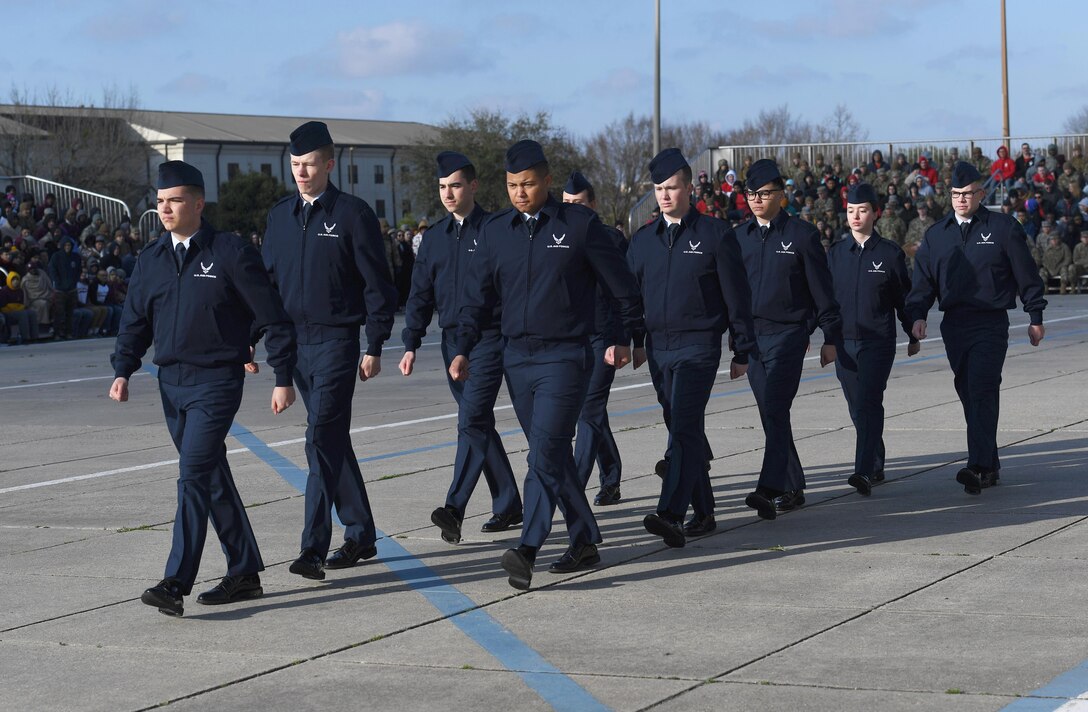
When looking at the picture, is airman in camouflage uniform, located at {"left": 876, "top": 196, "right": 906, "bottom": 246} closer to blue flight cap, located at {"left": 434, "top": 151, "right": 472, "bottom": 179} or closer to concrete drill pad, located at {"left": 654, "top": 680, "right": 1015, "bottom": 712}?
blue flight cap, located at {"left": 434, "top": 151, "right": 472, "bottom": 179}

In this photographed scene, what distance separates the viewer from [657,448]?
12.0m

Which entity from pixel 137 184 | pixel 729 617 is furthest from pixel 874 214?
pixel 137 184

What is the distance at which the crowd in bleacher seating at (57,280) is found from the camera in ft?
87.3

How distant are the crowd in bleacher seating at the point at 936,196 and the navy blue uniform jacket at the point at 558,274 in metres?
28.7

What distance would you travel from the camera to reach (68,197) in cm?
3997

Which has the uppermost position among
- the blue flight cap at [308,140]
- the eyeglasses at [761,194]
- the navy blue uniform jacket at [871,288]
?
the blue flight cap at [308,140]

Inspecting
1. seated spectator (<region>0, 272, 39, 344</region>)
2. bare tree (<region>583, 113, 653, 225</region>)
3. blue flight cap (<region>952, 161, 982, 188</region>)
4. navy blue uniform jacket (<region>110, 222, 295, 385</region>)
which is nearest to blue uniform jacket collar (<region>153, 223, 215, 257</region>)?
navy blue uniform jacket (<region>110, 222, 295, 385</region>)

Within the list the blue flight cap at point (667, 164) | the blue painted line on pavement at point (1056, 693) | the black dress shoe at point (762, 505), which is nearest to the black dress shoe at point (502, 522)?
the black dress shoe at point (762, 505)

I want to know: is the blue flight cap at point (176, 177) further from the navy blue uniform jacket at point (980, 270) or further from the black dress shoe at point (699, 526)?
the navy blue uniform jacket at point (980, 270)

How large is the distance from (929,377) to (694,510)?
32.5ft

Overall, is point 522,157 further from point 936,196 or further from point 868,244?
point 936,196

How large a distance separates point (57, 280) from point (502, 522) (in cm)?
2067

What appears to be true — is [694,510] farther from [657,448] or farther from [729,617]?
[657,448]

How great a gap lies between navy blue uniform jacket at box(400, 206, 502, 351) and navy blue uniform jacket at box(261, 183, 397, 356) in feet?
3.62
